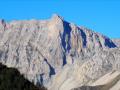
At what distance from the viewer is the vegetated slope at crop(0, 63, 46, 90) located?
162ft

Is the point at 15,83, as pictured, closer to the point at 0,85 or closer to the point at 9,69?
the point at 0,85

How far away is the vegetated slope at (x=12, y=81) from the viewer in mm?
49469

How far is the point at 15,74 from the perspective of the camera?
54.8 metres

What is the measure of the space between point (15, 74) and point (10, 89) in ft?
21.9

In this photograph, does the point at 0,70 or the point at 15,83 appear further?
the point at 0,70

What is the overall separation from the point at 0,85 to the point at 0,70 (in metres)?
6.07

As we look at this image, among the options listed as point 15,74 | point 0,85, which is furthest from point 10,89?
point 15,74

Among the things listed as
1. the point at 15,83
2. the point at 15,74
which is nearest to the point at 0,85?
the point at 15,83

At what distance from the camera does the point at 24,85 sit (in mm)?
51125

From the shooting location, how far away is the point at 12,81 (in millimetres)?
51531

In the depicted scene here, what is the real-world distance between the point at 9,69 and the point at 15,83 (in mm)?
6402

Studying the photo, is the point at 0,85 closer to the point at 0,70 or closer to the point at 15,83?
the point at 15,83

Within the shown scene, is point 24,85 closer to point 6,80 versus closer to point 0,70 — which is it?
point 6,80

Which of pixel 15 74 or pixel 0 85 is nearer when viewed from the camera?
pixel 0 85
